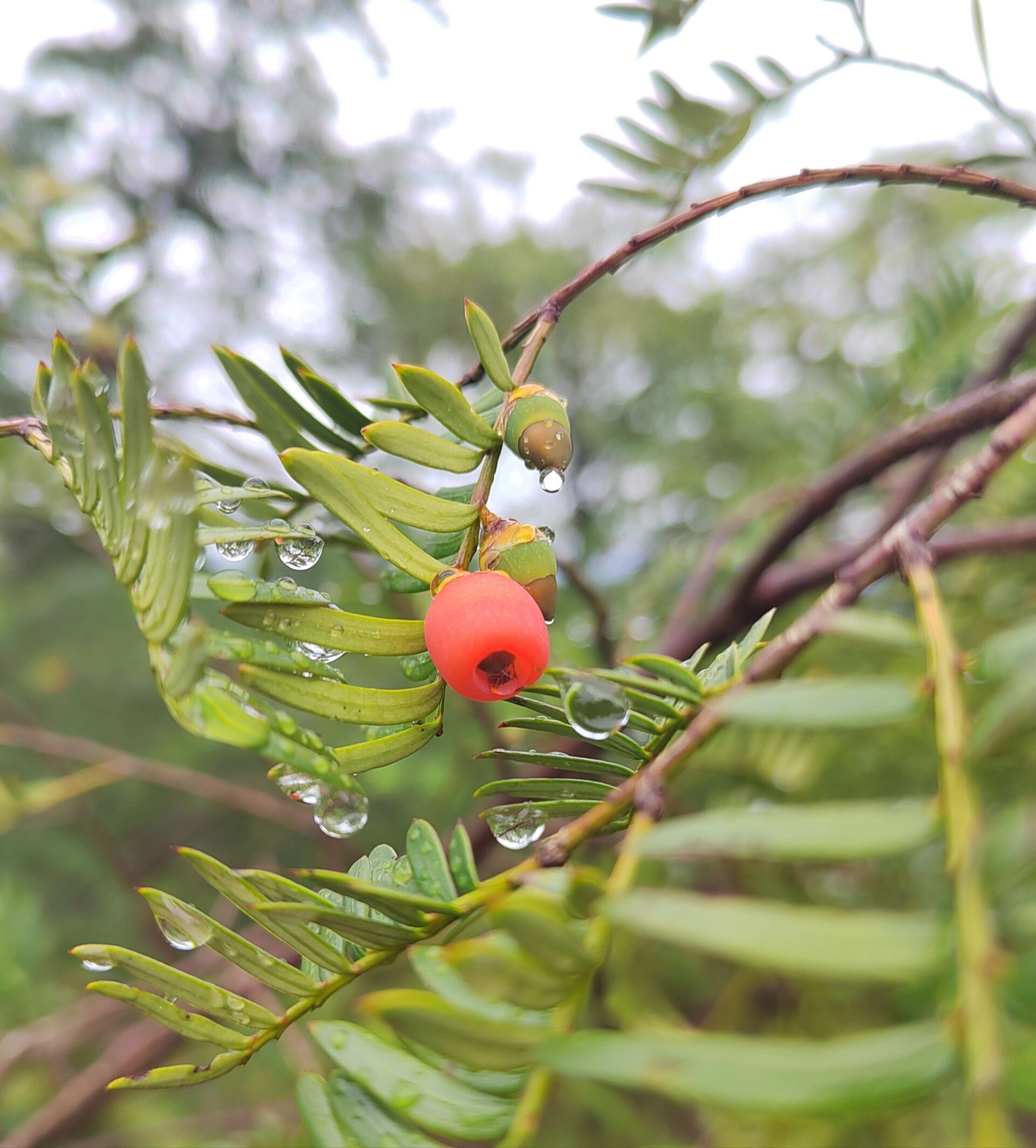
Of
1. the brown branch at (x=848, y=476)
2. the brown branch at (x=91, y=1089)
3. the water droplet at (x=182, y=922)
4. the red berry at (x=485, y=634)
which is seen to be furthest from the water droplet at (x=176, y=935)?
the brown branch at (x=91, y=1089)

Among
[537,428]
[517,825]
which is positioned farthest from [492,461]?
[517,825]

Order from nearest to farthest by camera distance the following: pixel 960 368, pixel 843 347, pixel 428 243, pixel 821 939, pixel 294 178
A: pixel 821 939, pixel 960 368, pixel 843 347, pixel 294 178, pixel 428 243

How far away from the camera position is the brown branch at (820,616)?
0.59 ft

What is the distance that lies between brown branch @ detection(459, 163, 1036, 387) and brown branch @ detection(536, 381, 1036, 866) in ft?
0.46

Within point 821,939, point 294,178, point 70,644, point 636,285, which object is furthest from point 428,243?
point 821,939

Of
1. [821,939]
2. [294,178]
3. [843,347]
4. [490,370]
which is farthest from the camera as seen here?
[294,178]

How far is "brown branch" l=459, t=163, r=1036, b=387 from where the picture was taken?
0.98 ft

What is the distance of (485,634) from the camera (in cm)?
24

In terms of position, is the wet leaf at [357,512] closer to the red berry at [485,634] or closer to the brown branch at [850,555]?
the red berry at [485,634]

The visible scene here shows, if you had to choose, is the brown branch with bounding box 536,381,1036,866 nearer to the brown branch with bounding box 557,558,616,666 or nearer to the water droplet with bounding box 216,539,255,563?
the water droplet with bounding box 216,539,255,563

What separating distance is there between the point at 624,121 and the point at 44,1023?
1.08m

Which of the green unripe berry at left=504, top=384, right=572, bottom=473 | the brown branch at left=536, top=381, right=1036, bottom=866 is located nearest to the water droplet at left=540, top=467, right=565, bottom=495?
the green unripe berry at left=504, top=384, right=572, bottom=473

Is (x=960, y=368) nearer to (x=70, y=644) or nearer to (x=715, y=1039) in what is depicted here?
(x=715, y=1039)

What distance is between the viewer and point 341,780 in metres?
0.20
